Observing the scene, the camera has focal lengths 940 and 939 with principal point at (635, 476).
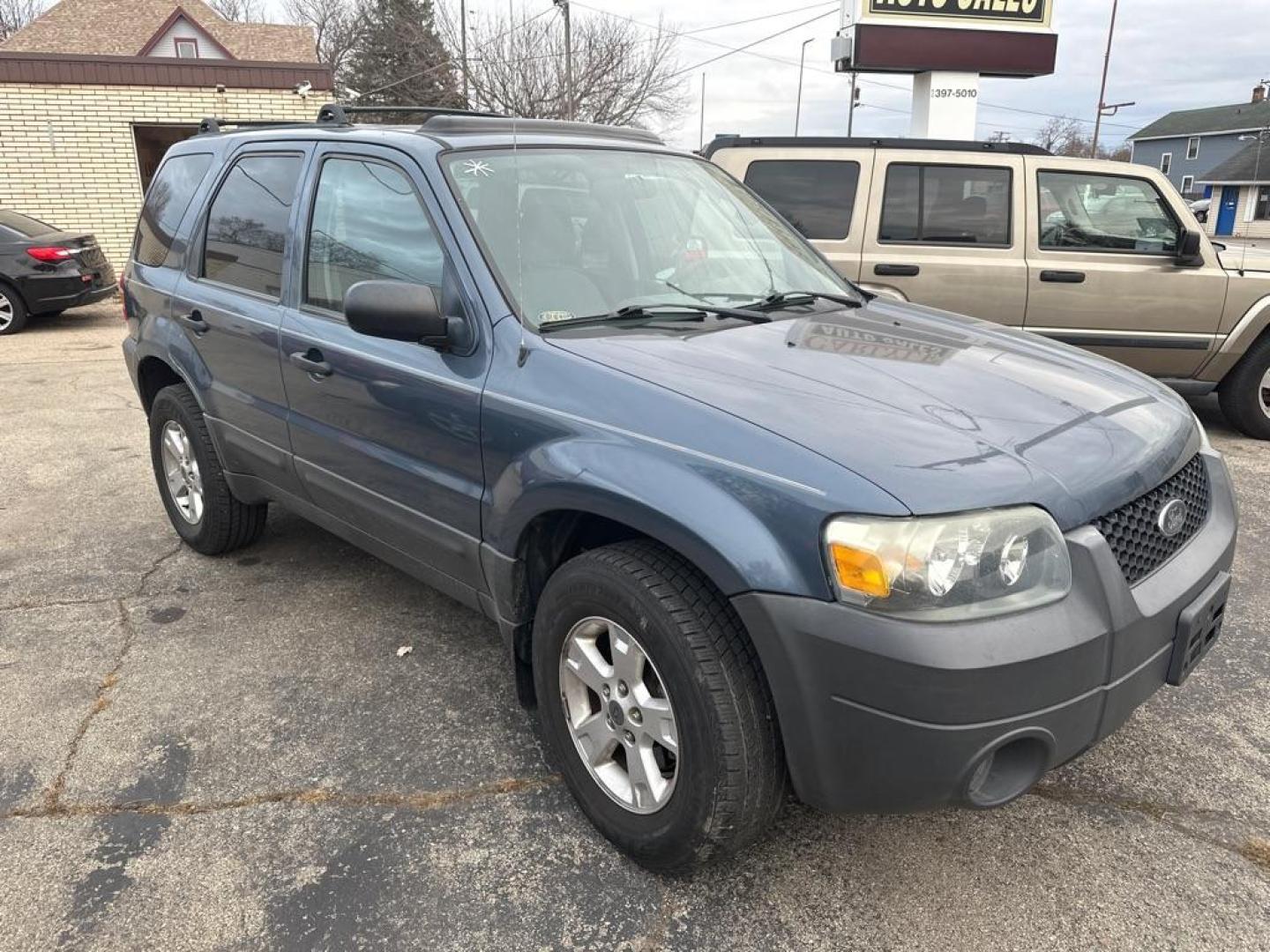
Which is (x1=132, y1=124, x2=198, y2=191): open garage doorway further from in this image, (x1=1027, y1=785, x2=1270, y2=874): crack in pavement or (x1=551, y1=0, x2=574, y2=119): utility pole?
(x1=1027, y1=785, x2=1270, y2=874): crack in pavement

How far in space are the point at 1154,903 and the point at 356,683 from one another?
2.49 meters

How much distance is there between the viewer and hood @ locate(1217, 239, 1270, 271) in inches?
247

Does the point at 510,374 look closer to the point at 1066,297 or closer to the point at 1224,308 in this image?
the point at 1066,297

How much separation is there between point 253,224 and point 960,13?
11.1m

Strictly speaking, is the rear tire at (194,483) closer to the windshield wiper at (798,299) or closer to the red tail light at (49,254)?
the windshield wiper at (798,299)

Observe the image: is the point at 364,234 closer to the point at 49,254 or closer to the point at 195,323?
the point at 195,323

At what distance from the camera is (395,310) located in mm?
2506

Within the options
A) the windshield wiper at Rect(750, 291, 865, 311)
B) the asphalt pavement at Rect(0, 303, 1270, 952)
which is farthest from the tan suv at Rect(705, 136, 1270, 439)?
the windshield wiper at Rect(750, 291, 865, 311)

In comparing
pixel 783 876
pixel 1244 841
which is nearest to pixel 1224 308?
pixel 1244 841

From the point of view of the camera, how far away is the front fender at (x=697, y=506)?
1915mm

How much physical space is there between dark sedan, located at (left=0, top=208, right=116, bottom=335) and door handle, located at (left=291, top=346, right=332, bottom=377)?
1005 centimetres

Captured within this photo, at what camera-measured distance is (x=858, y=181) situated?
6305mm

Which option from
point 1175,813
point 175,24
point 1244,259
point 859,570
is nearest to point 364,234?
point 859,570

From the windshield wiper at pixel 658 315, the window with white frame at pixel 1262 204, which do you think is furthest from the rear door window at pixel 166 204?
the window with white frame at pixel 1262 204
